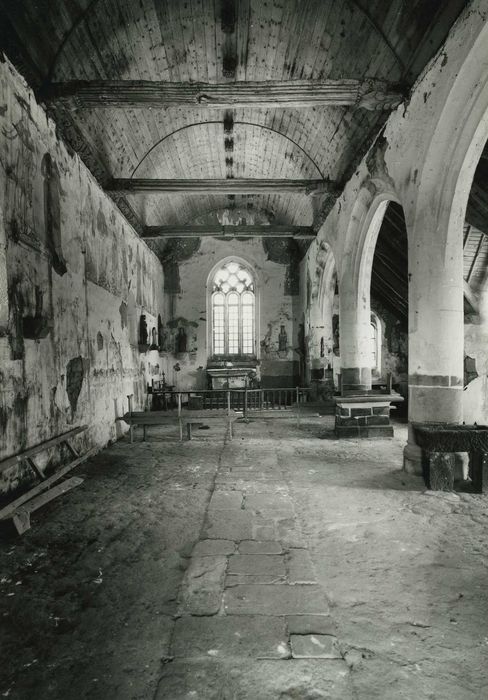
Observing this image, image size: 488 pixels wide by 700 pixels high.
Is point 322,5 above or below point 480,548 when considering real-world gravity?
above

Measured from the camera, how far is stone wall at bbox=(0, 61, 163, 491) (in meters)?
4.54

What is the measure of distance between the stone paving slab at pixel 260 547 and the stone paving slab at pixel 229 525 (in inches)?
4.0

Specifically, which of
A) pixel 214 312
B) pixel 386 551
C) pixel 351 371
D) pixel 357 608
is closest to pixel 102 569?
pixel 357 608

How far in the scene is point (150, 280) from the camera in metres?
13.0

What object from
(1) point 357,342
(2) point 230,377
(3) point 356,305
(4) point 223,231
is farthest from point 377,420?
(2) point 230,377

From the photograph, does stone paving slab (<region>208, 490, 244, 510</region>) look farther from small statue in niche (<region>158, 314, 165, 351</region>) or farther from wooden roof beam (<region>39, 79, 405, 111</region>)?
small statue in niche (<region>158, 314, 165, 351</region>)

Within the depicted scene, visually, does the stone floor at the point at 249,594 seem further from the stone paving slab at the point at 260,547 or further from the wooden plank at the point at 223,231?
the wooden plank at the point at 223,231

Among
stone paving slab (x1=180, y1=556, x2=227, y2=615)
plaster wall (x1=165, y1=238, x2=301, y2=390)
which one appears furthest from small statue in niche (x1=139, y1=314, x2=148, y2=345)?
stone paving slab (x1=180, y1=556, x2=227, y2=615)

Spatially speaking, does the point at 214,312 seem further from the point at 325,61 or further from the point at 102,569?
the point at 102,569

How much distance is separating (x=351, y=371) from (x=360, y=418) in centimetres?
117

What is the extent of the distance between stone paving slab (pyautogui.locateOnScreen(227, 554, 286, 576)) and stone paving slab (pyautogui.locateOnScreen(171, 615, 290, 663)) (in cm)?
51

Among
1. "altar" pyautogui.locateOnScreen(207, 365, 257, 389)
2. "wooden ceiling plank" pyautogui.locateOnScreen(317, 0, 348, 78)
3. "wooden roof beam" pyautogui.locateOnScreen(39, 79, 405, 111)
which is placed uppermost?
"wooden ceiling plank" pyautogui.locateOnScreen(317, 0, 348, 78)

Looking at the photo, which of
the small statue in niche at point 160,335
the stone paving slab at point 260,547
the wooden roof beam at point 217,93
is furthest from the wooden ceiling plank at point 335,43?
the small statue in niche at point 160,335

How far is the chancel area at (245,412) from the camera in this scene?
2219mm
